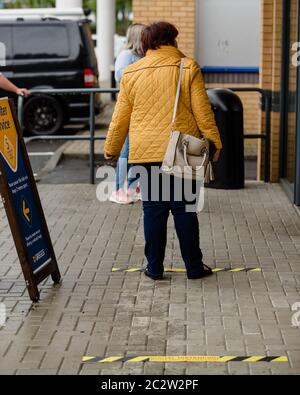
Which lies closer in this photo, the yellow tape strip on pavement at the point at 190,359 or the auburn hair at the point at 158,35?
the yellow tape strip on pavement at the point at 190,359

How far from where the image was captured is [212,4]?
15.9m

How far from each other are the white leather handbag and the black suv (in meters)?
11.6

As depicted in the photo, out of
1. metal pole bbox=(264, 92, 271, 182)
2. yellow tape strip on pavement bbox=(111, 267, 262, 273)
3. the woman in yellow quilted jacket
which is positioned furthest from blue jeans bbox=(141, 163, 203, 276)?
metal pole bbox=(264, 92, 271, 182)

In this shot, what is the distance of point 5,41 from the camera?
19.1 m

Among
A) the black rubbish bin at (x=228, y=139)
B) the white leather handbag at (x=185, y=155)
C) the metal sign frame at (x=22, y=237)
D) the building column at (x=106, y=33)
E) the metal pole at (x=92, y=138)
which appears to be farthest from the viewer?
the building column at (x=106, y=33)

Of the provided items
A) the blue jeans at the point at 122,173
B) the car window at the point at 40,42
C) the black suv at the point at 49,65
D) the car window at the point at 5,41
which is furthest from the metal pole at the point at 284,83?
the car window at the point at 5,41

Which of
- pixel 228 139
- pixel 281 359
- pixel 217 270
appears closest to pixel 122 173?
pixel 228 139

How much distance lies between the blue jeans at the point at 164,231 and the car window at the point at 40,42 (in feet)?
39.2

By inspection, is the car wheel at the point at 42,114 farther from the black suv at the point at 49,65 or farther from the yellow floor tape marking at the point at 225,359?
the yellow floor tape marking at the point at 225,359

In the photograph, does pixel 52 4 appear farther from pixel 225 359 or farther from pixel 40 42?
pixel 225 359

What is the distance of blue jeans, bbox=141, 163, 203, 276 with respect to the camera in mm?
7355

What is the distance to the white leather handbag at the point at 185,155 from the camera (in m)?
7.10

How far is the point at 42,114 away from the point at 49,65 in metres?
0.95
